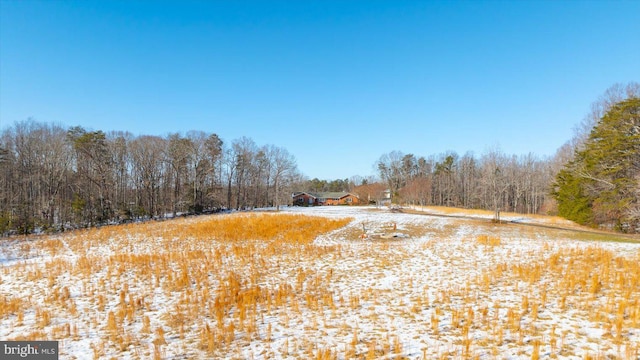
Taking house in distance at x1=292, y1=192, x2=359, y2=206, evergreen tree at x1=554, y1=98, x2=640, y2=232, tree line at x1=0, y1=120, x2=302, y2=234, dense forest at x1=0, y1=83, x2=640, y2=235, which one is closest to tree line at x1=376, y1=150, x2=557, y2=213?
dense forest at x1=0, y1=83, x2=640, y2=235

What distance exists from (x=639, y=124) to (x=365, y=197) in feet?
179

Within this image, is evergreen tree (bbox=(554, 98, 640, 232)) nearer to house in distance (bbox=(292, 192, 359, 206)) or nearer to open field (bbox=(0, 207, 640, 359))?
open field (bbox=(0, 207, 640, 359))

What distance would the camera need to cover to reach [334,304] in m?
7.30

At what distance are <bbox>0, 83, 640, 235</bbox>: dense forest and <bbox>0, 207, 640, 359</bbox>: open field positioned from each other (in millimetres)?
14349

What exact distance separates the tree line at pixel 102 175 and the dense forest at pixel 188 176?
0.13 meters

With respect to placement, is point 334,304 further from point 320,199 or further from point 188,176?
point 320,199

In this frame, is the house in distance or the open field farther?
the house in distance

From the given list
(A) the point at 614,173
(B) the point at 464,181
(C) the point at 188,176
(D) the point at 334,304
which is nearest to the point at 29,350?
(D) the point at 334,304

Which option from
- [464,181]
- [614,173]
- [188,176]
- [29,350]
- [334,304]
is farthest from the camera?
[464,181]

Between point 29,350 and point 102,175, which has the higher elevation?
point 102,175

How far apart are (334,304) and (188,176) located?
43.5 meters

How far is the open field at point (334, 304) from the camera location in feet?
16.9

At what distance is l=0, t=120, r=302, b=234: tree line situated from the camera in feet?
88.8

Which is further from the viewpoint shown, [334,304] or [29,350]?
[334,304]
